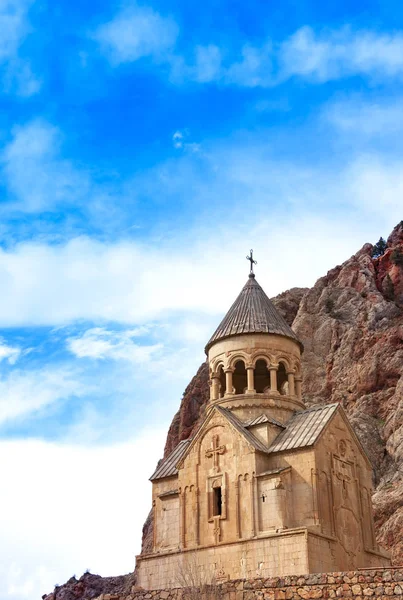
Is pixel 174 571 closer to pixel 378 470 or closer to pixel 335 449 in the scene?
pixel 335 449

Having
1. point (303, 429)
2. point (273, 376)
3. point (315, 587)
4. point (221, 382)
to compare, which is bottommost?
point (315, 587)

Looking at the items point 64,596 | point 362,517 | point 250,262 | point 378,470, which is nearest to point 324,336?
point 378,470

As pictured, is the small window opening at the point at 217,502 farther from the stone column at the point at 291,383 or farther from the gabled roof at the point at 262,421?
the stone column at the point at 291,383

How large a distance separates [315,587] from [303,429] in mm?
7448

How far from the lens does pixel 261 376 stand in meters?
24.3

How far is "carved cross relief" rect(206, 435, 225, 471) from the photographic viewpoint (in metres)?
20.7

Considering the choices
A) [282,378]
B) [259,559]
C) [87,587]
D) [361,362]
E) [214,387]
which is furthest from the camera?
[87,587]

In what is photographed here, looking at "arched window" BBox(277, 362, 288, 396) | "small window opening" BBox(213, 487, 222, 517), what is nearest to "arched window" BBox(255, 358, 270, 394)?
"arched window" BBox(277, 362, 288, 396)

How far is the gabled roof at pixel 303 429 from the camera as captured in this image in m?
20.0

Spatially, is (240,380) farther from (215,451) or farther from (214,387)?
(215,451)

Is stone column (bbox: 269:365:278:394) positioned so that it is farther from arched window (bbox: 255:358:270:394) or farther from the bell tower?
arched window (bbox: 255:358:270:394)

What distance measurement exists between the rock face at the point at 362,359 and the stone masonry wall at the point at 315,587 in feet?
62.6

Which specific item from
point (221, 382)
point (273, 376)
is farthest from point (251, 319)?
point (221, 382)

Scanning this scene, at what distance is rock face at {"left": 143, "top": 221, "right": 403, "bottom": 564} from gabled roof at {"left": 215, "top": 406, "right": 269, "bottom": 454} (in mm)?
14054
